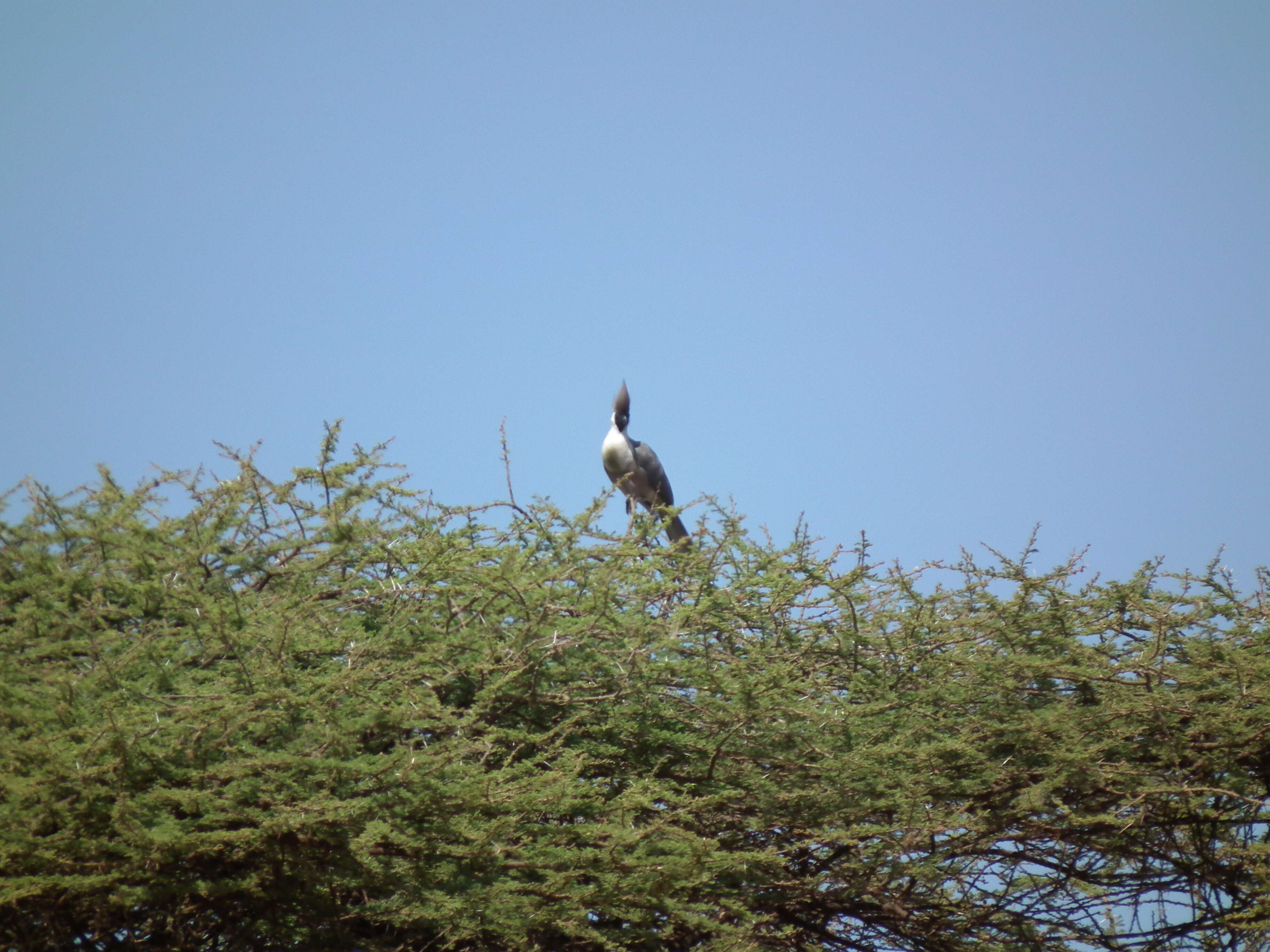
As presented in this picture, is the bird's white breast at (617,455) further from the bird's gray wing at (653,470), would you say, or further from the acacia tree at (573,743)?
the acacia tree at (573,743)

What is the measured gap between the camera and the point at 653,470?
1004 cm

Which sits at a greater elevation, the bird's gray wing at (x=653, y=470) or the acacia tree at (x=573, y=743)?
the bird's gray wing at (x=653, y=470)

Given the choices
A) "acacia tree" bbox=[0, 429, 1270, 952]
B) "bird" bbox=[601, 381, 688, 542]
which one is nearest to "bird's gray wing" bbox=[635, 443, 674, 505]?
"bird" bbox=[601, 381, 688, 542]

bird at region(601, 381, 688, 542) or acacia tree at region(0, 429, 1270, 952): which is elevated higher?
bird at region(601, 381, 688, 542)

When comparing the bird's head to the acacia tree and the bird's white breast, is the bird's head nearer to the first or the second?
the bird's white breast

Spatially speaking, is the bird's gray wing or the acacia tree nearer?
the acacia tree

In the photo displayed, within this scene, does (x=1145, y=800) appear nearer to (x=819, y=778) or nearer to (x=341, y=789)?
(x=819, y=778)

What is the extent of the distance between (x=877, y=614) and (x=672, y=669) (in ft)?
4.24

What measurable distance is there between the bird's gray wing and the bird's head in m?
0.22

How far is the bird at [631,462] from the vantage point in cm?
995

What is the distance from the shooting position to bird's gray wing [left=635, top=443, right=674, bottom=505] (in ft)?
32.8

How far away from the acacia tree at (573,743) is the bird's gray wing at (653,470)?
3.93 meters

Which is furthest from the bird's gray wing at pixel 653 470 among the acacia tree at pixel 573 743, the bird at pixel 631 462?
the acacia tree at pixel 573 743

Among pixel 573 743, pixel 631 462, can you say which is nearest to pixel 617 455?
pixel 631 462
